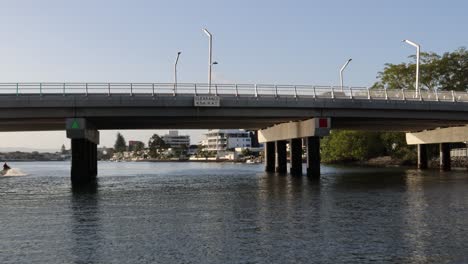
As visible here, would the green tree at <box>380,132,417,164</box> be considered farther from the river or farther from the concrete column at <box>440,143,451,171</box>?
the river

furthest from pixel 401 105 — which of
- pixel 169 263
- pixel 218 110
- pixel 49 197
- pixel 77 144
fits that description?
pixel 169 263

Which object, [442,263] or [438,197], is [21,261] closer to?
[442,263]

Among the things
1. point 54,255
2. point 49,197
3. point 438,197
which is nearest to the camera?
point 54,255

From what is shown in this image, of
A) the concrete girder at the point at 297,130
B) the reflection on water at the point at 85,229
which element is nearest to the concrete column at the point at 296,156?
the concrete girder at the point at 297,130

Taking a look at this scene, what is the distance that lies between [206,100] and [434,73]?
2917 inches

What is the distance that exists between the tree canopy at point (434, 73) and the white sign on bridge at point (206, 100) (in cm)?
6533

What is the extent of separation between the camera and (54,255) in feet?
74.0

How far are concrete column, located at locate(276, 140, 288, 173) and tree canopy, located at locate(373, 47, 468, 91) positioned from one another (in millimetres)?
39625

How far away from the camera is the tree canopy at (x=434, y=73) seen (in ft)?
394

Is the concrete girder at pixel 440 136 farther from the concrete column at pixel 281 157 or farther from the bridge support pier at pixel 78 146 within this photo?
the bridge support pier at pixel 78 146

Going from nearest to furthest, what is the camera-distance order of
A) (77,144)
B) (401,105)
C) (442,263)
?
(442,263) → (77,144) → (401,105)

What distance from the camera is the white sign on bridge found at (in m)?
64.8

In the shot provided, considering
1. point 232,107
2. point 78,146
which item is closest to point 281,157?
point 232,107

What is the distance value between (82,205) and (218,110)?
29.3 metres
